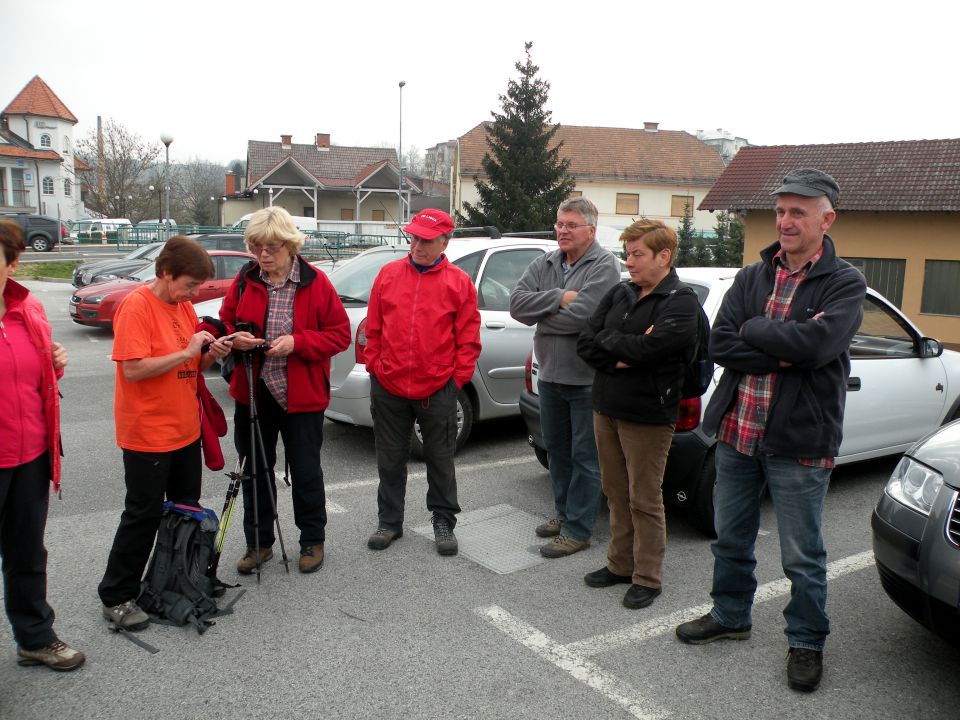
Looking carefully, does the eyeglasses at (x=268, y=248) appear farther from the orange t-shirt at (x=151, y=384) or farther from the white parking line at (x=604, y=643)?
the white parking line at (x=604, y=643)

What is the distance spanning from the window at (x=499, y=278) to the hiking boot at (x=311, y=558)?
9.14ft

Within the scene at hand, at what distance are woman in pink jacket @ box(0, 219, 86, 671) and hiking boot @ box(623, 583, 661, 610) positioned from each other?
2.52 m

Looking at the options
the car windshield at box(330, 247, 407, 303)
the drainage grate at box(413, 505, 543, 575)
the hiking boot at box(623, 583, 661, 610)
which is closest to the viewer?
the hiking boot at box(623, 583, 661, 610)

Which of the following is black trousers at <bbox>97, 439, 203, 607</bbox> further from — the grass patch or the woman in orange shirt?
the grass patch

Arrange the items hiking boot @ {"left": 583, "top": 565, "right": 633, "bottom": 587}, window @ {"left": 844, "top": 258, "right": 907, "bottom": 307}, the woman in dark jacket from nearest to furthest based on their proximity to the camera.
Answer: the woman in dark jacket
hiking boot @ {"left": 583, "top": 565, "right": 633, "bottom": 587}
window @ {"left": 844, "top": 258, "right": 907, "bottom": 307}

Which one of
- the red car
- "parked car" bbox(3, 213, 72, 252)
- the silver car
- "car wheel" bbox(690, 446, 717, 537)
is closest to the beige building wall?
the red car

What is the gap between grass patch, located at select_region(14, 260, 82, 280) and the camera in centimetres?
2509

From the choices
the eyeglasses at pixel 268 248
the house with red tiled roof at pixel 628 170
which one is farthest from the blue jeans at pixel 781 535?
the house with red tiled roof at pixel 628 170

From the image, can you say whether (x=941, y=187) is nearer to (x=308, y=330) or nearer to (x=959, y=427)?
(x=959, y=427)

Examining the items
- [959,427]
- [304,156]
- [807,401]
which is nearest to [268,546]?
[807,401]

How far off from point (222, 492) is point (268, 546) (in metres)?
1.37

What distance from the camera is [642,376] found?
3895 mm

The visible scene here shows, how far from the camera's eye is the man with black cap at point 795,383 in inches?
125

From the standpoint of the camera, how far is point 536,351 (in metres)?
4.78
